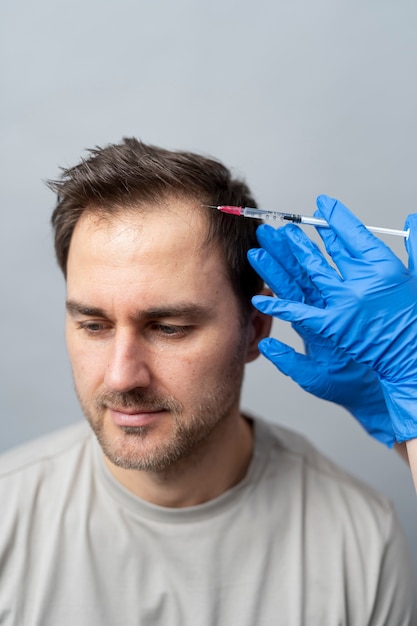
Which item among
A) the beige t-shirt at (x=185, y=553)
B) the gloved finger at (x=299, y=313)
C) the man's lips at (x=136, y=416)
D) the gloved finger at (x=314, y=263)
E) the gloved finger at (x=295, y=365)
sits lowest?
the beige t-shirt at (x=185, y=553)

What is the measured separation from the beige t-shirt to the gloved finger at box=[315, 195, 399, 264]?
672 mm

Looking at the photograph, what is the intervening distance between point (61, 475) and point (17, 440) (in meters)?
0.70

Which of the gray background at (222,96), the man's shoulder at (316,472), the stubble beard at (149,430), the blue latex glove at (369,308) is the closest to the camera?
the blue latex glove at (369,308)

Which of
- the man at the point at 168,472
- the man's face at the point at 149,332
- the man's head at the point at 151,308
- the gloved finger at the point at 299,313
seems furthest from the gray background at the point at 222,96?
the gloved finger at the point at 299,313

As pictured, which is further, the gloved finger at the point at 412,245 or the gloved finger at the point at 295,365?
the gloved finger at the point at 295,365

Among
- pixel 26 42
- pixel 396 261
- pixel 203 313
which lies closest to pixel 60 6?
pixel 26 42

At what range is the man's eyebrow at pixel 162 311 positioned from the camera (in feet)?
5.22

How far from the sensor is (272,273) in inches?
67.2

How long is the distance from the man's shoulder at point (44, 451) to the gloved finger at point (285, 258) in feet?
2.14

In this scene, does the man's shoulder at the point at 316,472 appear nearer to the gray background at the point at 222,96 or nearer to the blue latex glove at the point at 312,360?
the blue latex glove at the point at 312,360

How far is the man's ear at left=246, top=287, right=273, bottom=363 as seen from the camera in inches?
75.9

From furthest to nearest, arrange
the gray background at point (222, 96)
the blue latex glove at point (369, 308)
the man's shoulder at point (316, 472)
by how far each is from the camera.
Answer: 1. the gray background at point (222, 96)
2. the man's shoulder at point (316, 472)
3. the blue latex glove at point (369, 308)

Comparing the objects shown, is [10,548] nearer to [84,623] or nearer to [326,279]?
[84,623]

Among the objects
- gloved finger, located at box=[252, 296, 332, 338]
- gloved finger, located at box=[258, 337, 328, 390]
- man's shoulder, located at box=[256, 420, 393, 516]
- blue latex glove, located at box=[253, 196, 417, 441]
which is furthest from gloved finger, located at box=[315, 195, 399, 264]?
man's shoulder, located at box=[256, 420, 393, 516]
